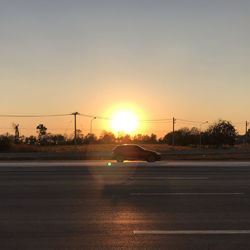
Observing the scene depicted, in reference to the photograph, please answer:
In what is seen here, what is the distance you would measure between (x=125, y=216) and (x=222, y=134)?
274 feet

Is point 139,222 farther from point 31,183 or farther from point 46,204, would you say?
point 31,183

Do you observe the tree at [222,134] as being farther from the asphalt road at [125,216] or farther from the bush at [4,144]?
the asphalt road at [125,216]


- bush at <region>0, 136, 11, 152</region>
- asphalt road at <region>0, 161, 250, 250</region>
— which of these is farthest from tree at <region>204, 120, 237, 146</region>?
asphalt road at <region>0, 161, 250, 250</region>

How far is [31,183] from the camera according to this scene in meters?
13.6

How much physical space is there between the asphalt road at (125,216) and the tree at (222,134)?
77.3m

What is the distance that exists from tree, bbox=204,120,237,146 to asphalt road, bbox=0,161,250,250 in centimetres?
7732

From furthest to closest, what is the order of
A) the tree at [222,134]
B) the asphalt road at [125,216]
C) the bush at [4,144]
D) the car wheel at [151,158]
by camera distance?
1. the tree at [222,134]
2. the bush at [4,144]
3. the car wheel at [151,158]
4. the asphalt road at [125,216]

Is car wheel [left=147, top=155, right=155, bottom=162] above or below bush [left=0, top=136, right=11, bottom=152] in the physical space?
below

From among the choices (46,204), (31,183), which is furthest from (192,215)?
(31,183)

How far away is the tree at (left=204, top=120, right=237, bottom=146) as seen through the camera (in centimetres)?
8731

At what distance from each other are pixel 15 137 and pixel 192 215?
8749cm

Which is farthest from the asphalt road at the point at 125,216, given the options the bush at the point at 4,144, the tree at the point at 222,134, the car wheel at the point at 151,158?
the tree at the point at 222,134

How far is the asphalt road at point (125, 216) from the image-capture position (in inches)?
238

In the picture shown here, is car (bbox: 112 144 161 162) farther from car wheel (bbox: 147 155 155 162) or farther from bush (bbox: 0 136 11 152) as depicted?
bush (bbox: 0 136 11 152)
